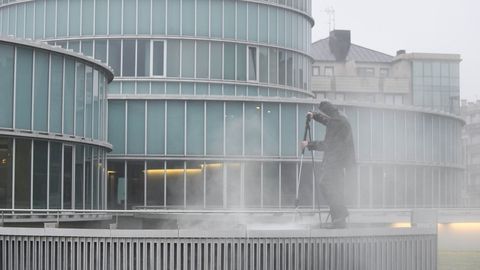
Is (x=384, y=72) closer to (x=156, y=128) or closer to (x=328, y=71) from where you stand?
(x=328, y=71)

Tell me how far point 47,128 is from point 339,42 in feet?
243

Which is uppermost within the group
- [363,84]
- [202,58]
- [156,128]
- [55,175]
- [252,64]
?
[363,84]

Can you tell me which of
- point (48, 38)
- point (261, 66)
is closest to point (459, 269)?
point (261, 66)

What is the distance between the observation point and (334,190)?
71.2 feet

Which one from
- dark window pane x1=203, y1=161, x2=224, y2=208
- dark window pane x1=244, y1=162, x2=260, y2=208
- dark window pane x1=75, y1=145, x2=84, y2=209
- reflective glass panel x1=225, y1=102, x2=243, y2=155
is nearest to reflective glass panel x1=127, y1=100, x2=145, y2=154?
dark window pane x1=203, y1=161, x2=224, y2=208

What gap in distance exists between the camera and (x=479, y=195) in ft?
381

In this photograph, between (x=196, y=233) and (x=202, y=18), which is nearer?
(x=196, y=233)

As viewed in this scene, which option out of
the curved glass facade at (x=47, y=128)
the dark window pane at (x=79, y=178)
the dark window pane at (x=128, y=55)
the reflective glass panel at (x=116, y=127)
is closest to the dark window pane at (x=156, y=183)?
the reflective glass panel at (x=116, y=127)

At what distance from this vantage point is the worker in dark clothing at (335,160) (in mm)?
21703

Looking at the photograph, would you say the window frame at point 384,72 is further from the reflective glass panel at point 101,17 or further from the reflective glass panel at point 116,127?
the reflective glass panel at point 116,127

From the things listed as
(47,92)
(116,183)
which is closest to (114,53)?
(116,183)

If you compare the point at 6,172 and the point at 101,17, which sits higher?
the point at 101,17

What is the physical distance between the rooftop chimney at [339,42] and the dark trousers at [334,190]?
270 feet

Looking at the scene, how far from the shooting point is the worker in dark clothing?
21.7 m
